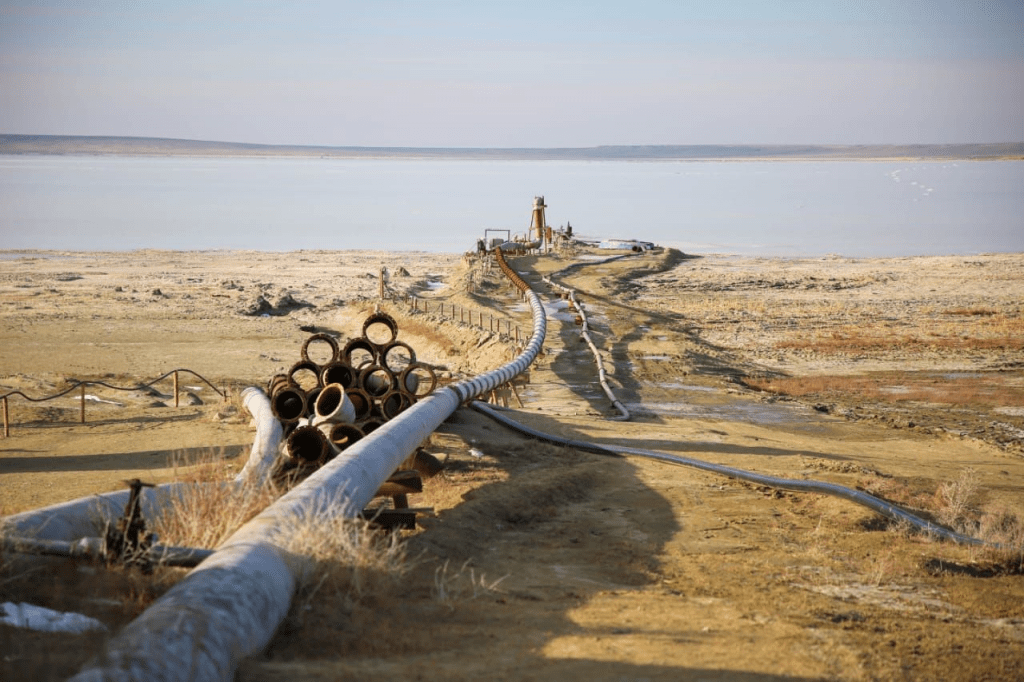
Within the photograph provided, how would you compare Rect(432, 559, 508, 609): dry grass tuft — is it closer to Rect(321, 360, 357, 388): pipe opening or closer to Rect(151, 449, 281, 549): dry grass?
Rect(151, 449, 281, 549): dry grass

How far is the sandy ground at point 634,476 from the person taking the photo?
614 cm

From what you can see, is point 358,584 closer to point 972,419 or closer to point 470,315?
point 972,419

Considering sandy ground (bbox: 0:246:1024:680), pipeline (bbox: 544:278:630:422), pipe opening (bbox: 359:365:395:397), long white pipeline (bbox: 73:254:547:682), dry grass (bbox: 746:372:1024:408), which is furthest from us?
dry grass (bbox: 746:372:1024:408)

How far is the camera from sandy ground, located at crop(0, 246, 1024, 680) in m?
6.14

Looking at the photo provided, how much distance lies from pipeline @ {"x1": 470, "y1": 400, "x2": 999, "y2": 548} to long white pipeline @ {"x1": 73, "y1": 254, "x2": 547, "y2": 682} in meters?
4.82

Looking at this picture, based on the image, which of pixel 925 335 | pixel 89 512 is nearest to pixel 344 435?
pixel 89 512

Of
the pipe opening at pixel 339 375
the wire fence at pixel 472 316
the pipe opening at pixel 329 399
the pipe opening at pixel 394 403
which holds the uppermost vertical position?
the pipe opening at pixel 339 375

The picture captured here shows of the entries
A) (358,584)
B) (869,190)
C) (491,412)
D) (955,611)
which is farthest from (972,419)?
(869,190)

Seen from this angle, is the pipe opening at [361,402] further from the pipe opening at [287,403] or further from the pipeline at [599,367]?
the pipeline at [599,367]

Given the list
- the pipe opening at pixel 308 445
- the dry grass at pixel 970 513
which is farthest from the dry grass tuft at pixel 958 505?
the pipe opening at pixel 308 445

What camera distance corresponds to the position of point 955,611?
25.8 ft

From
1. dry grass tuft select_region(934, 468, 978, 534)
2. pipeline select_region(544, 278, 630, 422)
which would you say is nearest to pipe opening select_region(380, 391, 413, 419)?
pipeline select_region(544, 278, 630, 422)

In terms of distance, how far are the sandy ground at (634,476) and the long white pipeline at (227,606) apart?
0.76ft

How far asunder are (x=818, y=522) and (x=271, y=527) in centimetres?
570
